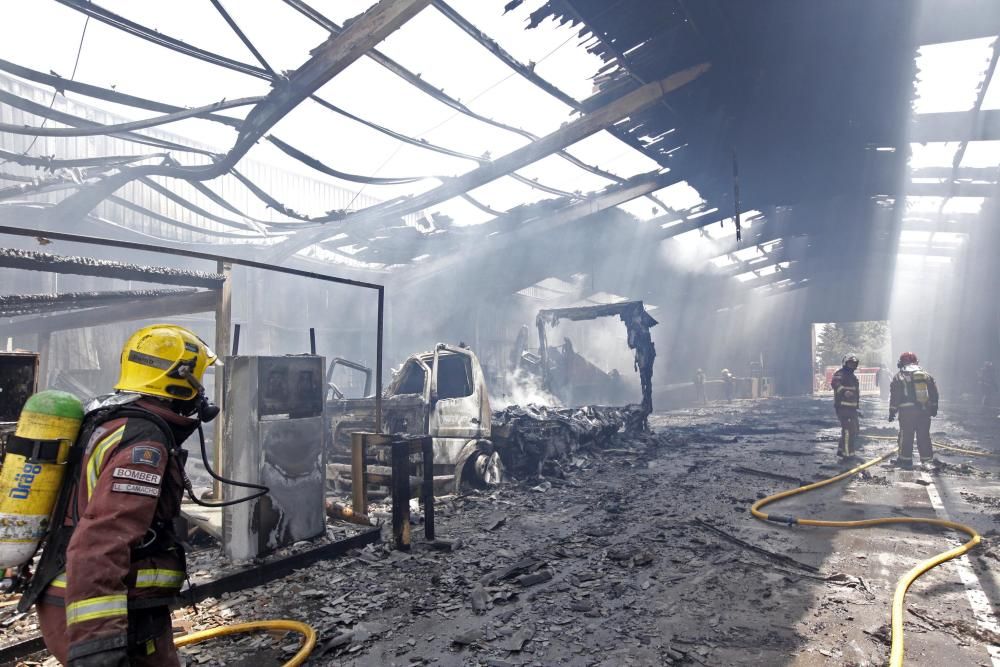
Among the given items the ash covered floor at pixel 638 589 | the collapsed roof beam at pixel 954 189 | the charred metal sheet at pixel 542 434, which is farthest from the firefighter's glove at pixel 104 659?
the collapsed roof beam at pixel 954 189

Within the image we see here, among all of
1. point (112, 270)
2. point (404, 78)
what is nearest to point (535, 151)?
point (404, 78)

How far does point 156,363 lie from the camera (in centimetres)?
Result: 193

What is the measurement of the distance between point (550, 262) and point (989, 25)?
10137 mm

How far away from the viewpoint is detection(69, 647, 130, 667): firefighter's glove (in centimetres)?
152

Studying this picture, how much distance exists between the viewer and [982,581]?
14.2ft

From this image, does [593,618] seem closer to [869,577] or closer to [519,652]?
[519,652]

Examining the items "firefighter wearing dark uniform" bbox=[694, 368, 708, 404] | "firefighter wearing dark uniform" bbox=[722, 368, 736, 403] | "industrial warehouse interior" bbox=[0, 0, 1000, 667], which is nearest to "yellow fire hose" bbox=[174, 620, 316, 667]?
"industrial warehouse interior" bbox=[0, 0, 1000, 667]

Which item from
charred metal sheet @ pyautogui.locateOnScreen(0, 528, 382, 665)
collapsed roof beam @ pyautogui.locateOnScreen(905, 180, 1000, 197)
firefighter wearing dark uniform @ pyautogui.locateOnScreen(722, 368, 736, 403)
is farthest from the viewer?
firefighter wearing dark uniform @ pyautogui.locateOnScreen(722, 368, 736, 403)

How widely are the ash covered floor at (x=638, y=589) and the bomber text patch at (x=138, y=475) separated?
6.99 feet

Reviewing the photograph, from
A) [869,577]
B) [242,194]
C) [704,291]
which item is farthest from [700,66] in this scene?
[704,291]

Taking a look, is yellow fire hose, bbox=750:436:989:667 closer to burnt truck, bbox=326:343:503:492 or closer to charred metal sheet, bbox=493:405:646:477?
charred metal sheet, bbox=493:405:646:477

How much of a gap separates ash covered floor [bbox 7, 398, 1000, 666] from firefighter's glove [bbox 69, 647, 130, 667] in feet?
6.48

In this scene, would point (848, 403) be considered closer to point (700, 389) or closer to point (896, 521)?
point (896, 521)

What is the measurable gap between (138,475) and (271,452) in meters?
3.11
